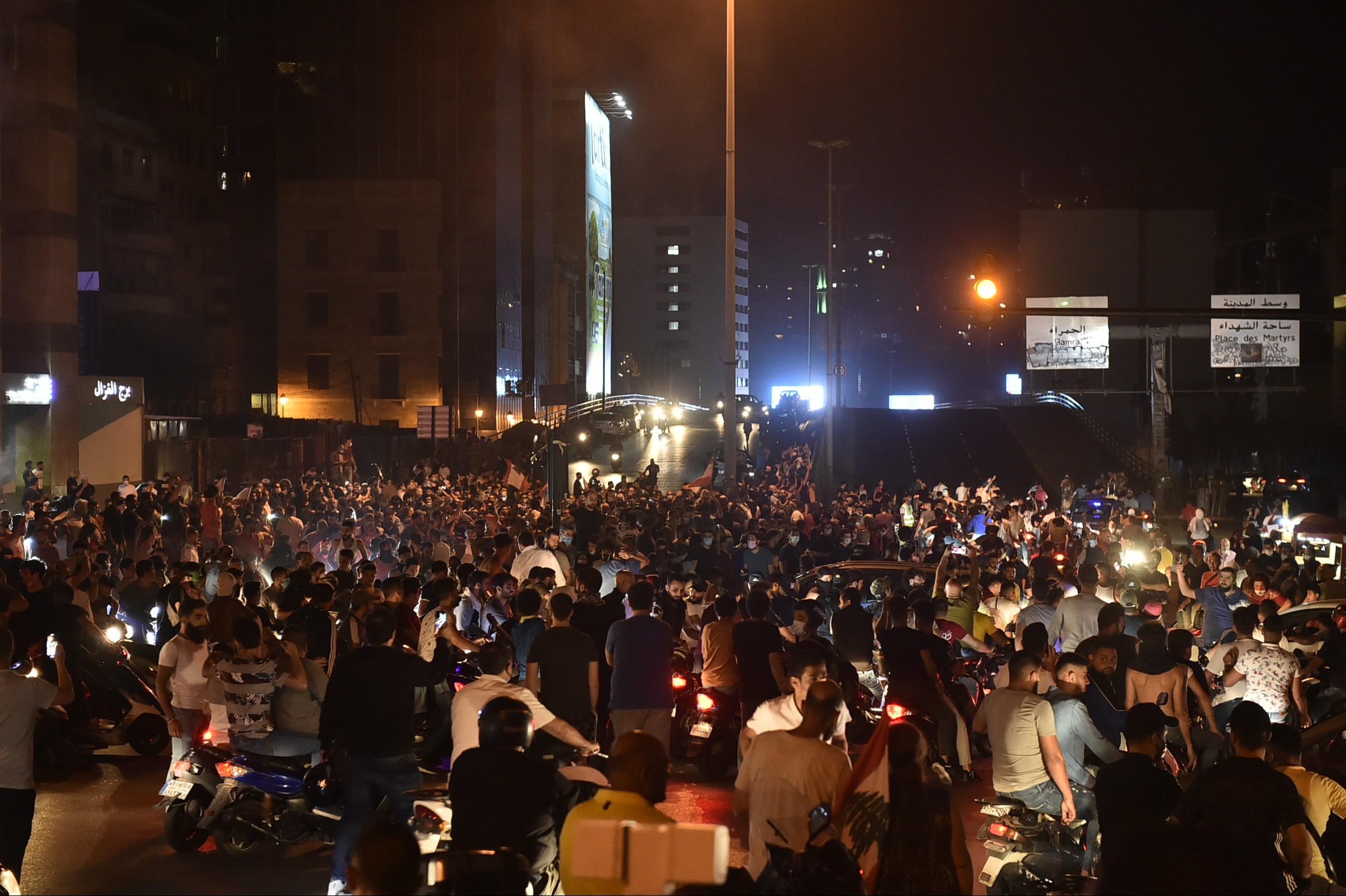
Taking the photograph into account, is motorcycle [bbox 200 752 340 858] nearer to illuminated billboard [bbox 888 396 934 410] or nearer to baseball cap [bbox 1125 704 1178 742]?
baseball cap [bbox 1125 704 1178 742]

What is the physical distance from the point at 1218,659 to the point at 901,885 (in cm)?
560

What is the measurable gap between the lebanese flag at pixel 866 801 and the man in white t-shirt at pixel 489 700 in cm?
183

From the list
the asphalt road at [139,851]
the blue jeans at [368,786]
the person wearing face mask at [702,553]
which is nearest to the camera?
the blue jeans at [368,786]

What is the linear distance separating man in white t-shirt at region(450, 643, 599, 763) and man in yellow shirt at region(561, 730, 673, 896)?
6.85ft

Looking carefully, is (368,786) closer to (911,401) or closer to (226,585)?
(226,585)

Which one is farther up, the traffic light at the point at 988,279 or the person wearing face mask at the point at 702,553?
the traffic light at the point at 988,279

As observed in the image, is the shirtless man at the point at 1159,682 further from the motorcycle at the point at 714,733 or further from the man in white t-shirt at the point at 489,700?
the man in white t-shirt at the point at 489,700

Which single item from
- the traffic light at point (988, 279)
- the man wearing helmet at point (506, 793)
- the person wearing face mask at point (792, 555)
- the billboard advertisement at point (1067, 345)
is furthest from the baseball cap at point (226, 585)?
the billboard advertisement at point (1067, 345)

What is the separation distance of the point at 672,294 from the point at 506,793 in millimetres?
169100

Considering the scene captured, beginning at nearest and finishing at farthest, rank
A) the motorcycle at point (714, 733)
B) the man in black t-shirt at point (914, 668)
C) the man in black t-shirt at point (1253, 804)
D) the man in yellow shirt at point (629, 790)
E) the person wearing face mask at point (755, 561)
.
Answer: the man in yellow shirt at point (629, 790) < the man in black t-shirt at point (1253, 804) < the man in black t-shirt at point (914, 668) < the motorcycle at point (714, 733) < the person wearing face mask at point (755, 561)

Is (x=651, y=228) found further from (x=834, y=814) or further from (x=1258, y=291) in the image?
(x=834, y=814)

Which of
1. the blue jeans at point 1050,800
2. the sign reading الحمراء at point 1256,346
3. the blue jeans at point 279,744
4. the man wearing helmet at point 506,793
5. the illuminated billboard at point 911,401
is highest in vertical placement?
the sign reading الحمراء at point 1256,346

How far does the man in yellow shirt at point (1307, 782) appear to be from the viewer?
6.49 metres

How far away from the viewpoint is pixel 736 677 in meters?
10.8
